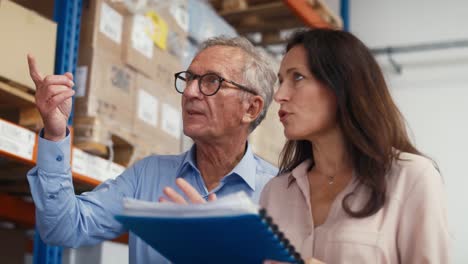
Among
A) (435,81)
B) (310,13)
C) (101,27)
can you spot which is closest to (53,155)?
(101,27)

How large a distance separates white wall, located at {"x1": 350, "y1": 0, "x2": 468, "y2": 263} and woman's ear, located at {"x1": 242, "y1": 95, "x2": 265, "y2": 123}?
3.54 meters

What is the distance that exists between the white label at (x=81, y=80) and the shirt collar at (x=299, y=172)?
1.14 meters

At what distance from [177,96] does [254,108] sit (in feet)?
2.93

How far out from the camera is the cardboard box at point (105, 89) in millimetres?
2568

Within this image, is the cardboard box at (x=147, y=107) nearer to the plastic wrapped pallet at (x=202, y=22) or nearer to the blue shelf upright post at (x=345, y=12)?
the plastic wrapped pallet at (x=202, y=22)

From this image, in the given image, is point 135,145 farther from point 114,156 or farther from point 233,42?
point 233,42

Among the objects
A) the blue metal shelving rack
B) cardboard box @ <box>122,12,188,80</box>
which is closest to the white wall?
cardboard box @ <box>122,12,188,80</box>

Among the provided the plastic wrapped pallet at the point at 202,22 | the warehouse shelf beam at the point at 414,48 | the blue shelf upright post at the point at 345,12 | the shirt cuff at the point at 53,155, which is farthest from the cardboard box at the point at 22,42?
the warehouse shelf beam at the point at 414,48

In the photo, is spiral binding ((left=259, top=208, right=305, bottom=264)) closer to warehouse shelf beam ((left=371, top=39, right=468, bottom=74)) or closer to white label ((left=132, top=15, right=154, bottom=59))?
white label ((left=132, top=15, right=154, bottom=59))

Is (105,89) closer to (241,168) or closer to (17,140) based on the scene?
(17,140)

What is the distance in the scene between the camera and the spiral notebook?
3.71 feet

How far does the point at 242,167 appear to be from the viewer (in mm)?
2180

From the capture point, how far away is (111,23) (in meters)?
2.76

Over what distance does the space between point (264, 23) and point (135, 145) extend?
2.00 metres
